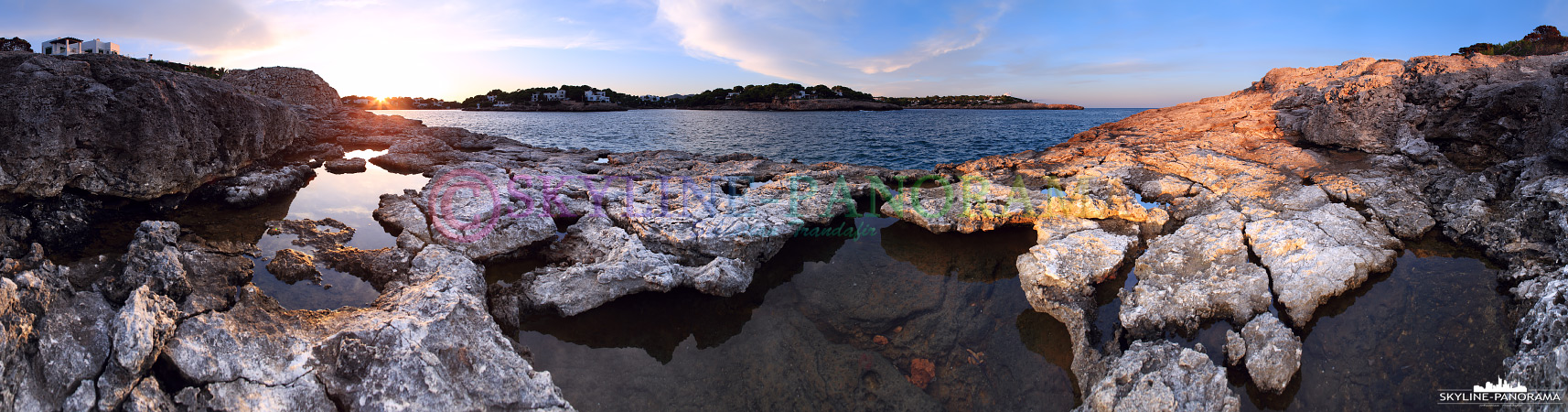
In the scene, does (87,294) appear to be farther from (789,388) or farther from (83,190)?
(789,388)

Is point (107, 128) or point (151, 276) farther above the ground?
point (107, 128)

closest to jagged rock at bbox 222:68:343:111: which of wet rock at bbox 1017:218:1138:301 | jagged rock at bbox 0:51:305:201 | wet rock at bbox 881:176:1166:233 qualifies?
jagged rock at bbox 0:51:305:201

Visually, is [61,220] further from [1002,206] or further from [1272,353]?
[1272,353]

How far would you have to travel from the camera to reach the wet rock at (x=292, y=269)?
794 cm

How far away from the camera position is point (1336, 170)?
42.4 ft

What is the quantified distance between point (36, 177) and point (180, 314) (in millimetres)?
5948

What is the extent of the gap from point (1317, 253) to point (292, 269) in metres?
15.9

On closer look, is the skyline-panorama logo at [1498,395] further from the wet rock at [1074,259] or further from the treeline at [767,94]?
the treeline at [767,94]

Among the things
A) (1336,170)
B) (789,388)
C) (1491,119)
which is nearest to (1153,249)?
(789,388)

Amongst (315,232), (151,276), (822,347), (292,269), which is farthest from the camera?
(315,232)

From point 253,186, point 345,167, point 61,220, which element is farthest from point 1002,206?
point 345,167

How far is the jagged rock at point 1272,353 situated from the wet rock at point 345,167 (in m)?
22.7

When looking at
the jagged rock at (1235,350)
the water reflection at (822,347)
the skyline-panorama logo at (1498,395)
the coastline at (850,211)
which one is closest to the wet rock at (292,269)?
the coastline at (850,211)

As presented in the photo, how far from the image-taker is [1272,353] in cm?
589
